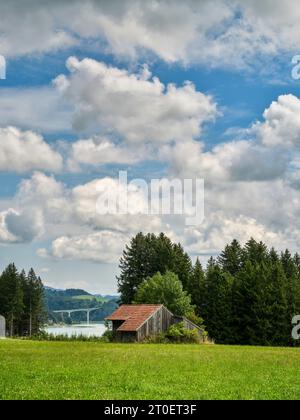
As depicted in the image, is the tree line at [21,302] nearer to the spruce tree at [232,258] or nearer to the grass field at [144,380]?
the spruce tree at [232,258]

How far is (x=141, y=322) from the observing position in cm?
7550

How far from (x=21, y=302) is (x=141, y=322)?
50.2m

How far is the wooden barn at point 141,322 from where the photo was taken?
75250 millimetres

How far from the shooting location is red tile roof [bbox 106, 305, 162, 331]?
75500 mm

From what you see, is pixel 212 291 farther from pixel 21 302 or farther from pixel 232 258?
pixel 21 302

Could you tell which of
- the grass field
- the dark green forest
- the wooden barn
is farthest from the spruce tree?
the grass field

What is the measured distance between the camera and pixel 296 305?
86938mm

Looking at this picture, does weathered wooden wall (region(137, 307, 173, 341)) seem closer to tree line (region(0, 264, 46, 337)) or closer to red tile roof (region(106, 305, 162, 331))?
red tile roof (region(106, 305, 162, 331))

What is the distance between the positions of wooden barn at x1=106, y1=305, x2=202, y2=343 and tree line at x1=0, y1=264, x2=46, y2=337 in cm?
4465

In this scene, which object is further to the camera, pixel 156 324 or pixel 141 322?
pixel 156 324

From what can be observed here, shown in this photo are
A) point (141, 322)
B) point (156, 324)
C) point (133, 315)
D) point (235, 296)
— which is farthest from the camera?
point (235, 296)

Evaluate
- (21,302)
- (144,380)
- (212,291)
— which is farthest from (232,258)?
(144,380)

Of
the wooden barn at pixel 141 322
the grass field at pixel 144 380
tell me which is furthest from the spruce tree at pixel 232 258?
the grass field at pixel 144 380
